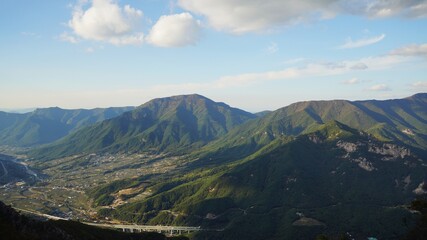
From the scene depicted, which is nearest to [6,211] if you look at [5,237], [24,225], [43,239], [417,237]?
[24,225]

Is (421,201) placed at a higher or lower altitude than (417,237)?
higher

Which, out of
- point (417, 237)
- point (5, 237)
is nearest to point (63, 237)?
point (5, 237)

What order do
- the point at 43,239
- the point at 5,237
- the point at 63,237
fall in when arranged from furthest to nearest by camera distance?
the point at 63,237 < the point at 43,239 < the point at 5,237

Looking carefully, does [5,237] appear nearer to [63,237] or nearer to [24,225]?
[24,225]

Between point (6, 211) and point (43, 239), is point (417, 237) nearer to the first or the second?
point (43, 239)

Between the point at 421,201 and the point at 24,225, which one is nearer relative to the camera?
the point at 24,225

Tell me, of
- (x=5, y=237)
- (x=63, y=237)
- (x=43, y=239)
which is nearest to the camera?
(x=5, y=237)

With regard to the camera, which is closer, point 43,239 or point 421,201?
point 43,239

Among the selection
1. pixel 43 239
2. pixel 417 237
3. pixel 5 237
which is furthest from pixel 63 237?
pixel 417 237
